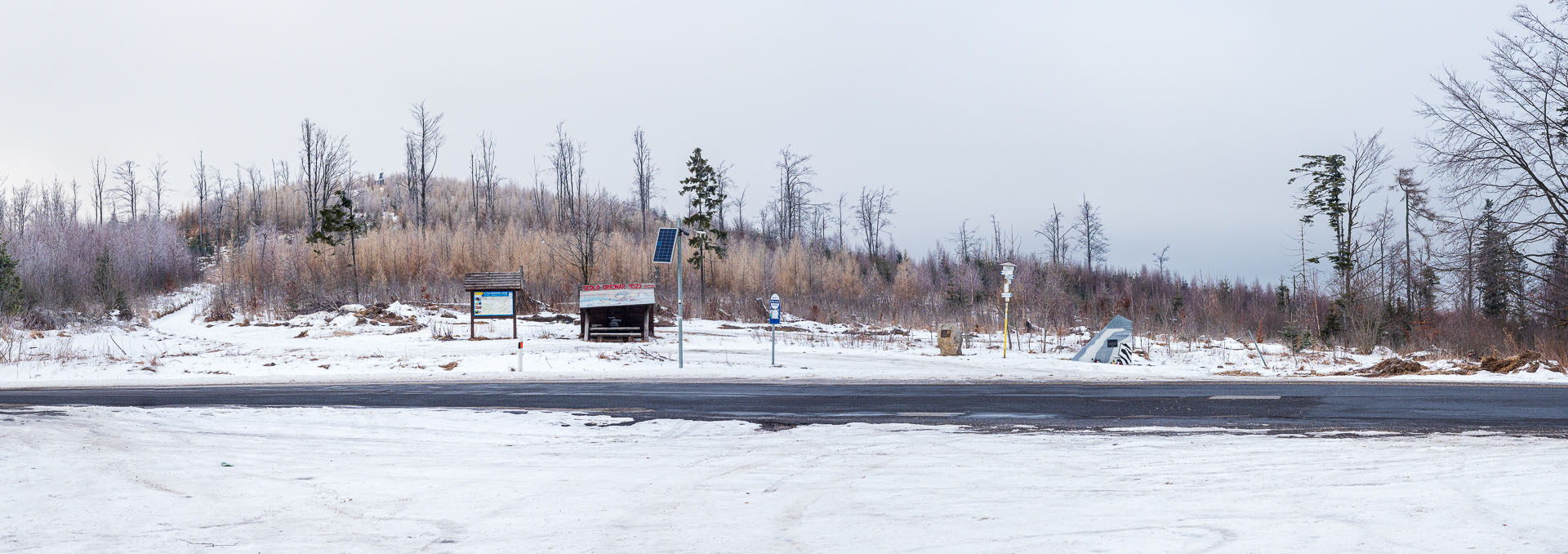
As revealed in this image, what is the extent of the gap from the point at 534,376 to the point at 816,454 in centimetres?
1129

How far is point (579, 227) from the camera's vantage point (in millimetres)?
40250

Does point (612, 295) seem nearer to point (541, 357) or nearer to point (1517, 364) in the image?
point (541, 357)

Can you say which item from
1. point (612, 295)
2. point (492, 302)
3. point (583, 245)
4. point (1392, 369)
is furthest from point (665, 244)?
point (583, 245)

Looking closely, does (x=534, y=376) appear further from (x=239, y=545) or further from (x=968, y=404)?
(x=239, y=545)

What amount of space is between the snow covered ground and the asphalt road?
1.19 m

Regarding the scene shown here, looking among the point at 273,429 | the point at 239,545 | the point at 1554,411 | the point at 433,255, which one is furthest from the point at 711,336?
the point at 239,545

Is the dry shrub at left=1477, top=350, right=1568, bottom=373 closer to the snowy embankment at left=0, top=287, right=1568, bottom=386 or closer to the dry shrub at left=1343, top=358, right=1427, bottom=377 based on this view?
the snowy embankment at left=0, top=287, right=1568, bottom=386

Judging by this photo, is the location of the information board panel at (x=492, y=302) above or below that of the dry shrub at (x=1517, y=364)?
above

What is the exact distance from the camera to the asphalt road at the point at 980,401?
34.1 ft

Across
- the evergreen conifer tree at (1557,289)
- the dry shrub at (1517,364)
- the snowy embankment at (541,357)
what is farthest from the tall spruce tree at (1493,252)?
the dry shrub at (1517,364)

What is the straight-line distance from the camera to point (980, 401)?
42.5 ft

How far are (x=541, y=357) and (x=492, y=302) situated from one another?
19.2 ft

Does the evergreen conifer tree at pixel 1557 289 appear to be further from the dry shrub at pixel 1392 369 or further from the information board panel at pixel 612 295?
the information board panel at pixel 612 295

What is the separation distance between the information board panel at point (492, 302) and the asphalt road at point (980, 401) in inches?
408
